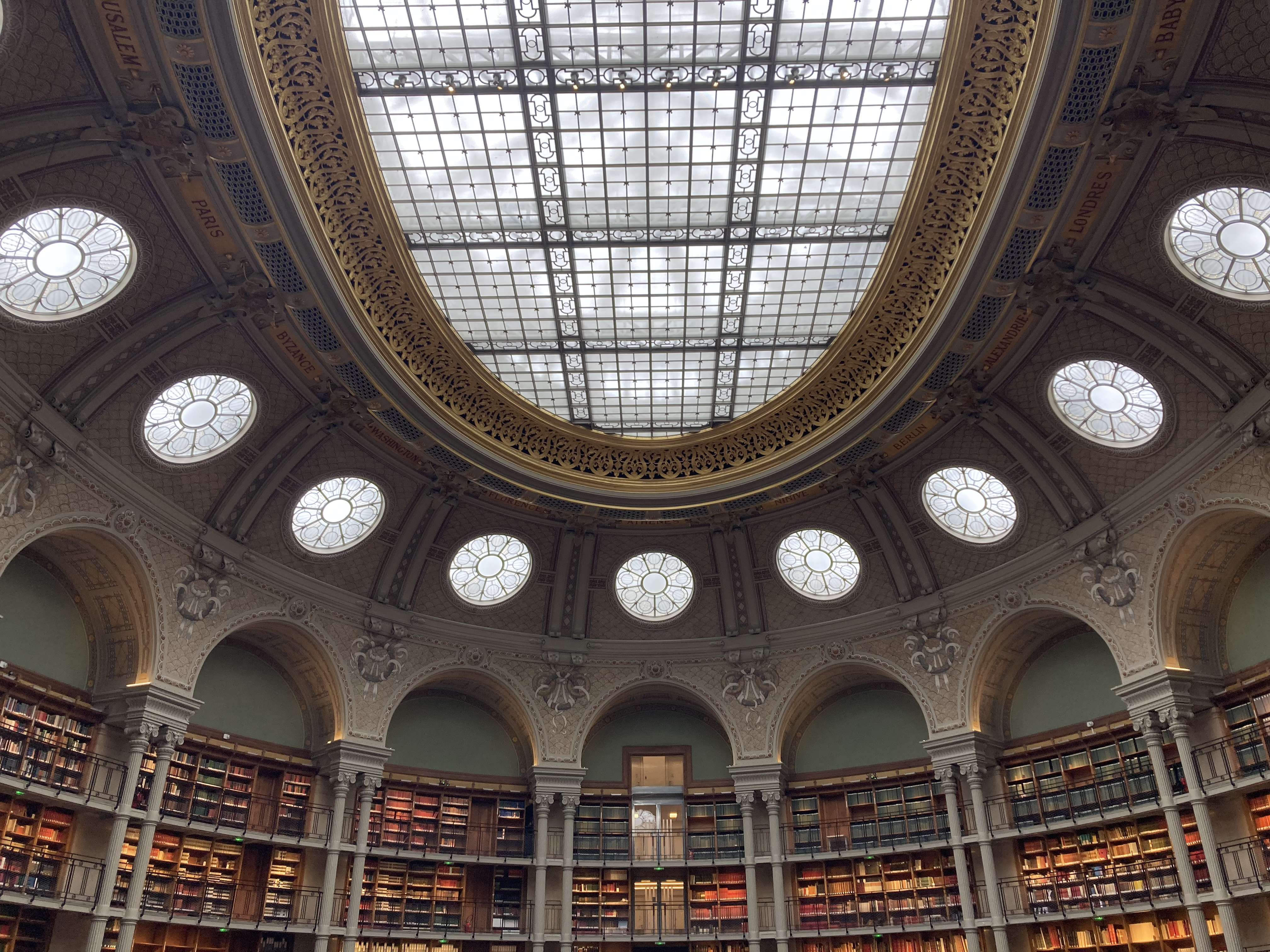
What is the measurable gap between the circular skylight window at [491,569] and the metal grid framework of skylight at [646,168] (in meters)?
3.51

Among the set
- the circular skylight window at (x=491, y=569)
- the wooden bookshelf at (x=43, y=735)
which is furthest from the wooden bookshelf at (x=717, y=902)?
the wooden bookshelf at (x=43, y=735)

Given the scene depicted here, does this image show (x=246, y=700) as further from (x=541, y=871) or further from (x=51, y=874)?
(x=541, y=871)

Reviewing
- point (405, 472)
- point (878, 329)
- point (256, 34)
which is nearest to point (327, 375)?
point (405, 472)

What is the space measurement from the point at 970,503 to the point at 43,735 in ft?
55.6

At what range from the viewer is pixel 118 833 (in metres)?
14.6

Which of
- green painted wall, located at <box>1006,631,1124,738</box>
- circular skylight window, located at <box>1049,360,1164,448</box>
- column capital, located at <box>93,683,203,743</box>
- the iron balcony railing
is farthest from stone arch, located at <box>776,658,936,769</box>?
the iron balcony railing

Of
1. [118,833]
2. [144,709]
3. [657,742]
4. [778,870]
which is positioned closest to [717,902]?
[778,870]

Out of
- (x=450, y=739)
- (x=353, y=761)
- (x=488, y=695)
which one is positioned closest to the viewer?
(x=353, y=761)

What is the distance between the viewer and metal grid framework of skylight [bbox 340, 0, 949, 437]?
12812 mm

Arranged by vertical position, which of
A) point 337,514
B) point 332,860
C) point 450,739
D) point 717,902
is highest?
point 337,514

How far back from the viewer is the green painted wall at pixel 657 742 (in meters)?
21.0

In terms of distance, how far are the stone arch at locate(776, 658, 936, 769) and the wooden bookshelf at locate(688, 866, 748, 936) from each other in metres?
2.68

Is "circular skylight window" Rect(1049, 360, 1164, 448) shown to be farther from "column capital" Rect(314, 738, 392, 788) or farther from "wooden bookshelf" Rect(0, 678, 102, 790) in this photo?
"wooden bookshelf" Rect(0, 678, 102, 790)

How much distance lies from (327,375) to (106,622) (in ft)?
18.9
